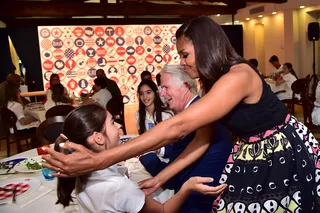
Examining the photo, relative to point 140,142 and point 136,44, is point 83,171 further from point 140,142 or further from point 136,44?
point 136,44

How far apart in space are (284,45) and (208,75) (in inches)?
385

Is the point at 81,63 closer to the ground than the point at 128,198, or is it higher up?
higher up

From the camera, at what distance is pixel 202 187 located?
1315mm

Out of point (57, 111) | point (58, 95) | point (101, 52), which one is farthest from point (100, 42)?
point (57, 111)

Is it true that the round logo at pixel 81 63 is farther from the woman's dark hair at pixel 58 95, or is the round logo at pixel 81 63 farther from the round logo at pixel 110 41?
the woman's dark hair at pixel 58 95

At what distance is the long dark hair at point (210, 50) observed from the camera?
4.08ft

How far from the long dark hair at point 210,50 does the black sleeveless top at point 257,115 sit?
0.12 feet

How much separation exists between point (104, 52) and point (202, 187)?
846 cm

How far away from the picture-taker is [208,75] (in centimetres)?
125

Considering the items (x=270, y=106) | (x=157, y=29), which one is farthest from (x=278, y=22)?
(x=270, y=106)

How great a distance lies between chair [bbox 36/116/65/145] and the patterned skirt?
2016 mm

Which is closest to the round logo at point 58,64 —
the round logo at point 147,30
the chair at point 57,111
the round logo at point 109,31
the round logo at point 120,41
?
the round logo at point 109,31

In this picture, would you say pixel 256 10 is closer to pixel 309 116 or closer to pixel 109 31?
pixel 109 31

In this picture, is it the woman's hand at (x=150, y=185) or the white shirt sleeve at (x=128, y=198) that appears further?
the woman's hand at (x=150, y=185)
